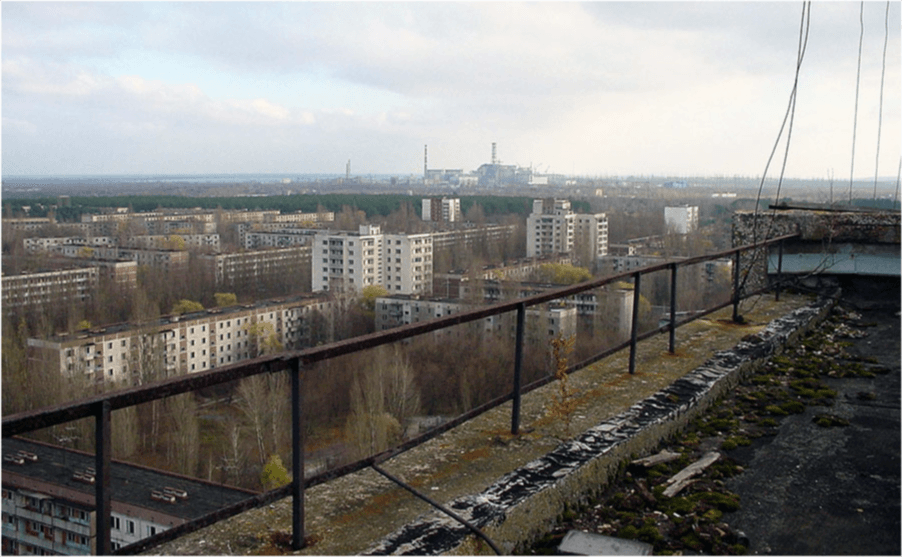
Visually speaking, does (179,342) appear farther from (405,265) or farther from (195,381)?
(195,381)

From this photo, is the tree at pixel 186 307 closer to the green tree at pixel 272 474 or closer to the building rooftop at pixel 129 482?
the green tree at pixel 272 474

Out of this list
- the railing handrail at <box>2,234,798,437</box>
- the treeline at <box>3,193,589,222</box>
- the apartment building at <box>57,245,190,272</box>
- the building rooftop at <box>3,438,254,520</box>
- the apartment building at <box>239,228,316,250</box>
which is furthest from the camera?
the treeline at <box>3,193,589,222</box>

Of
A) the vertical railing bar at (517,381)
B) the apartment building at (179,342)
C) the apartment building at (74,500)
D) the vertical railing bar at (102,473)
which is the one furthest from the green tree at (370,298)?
the vertical railing bar at (102,473)

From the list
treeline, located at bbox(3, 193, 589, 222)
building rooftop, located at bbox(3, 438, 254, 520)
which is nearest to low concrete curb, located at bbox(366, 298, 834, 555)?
building rooftop, located at bbox(3, 438, 254, 520)

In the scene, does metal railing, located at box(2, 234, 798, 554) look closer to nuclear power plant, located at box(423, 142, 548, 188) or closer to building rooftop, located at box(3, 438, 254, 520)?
building rooftop, located at box(3, 438, 254, 520)

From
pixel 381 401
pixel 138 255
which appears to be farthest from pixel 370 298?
pixel 381 401

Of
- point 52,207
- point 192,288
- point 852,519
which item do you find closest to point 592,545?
point 852,519

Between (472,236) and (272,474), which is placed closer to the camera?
(272,474)
